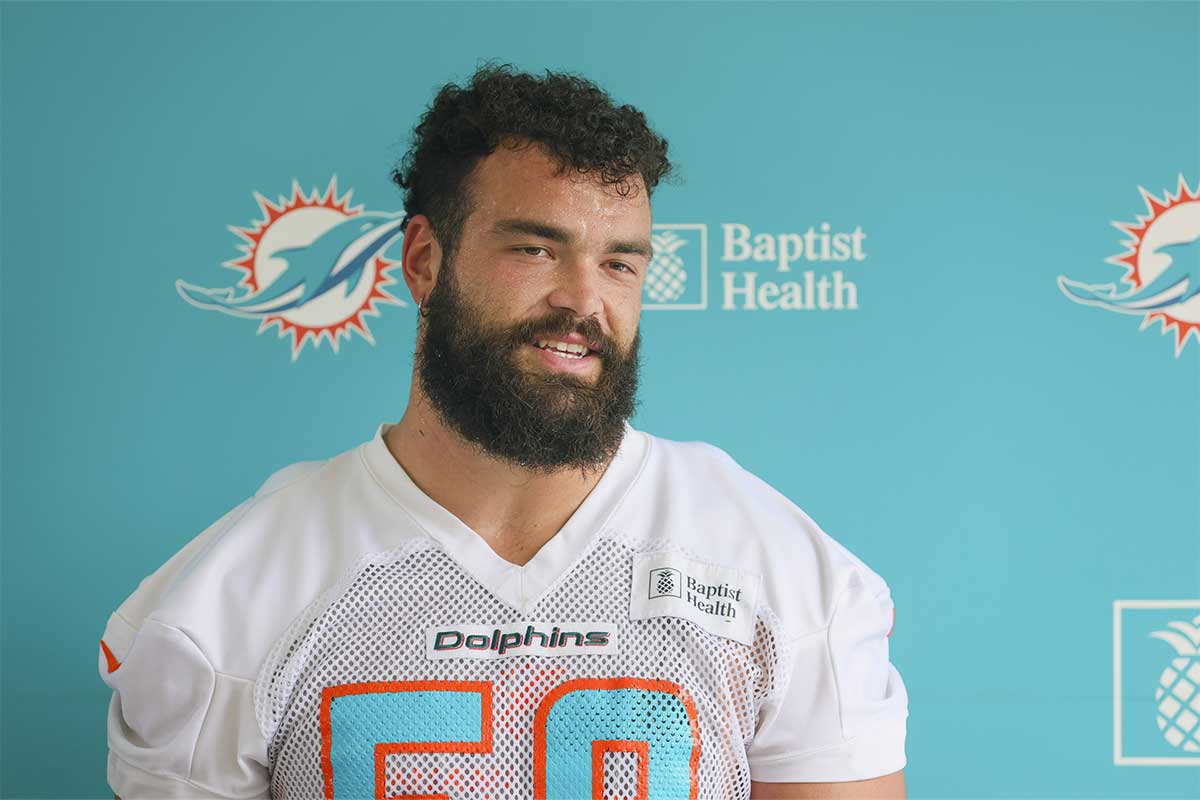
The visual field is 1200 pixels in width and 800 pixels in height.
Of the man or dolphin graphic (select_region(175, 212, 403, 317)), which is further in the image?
dolphin graphic (select_region(175, 212, 403, 317))

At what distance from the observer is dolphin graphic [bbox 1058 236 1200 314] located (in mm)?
1581

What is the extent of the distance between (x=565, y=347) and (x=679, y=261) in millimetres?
482

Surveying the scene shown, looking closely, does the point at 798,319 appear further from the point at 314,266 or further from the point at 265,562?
the point at 265,562

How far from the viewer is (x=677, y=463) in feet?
4.09

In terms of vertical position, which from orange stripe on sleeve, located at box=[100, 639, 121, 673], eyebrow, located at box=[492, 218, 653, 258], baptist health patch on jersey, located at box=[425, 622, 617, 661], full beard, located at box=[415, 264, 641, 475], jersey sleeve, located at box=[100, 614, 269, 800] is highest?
eyebrow, located at box=[492, 218, 653, 258]

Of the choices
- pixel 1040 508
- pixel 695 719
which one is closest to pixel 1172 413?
pixel 1040 508

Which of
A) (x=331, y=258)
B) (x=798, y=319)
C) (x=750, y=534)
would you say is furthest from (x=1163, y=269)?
(x=331, y=258)

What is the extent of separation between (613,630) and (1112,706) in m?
0.85

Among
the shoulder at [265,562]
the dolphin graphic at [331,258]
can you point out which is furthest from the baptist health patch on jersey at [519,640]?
the dolphin graphic at [331,258]

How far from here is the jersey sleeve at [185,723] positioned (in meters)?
1.09

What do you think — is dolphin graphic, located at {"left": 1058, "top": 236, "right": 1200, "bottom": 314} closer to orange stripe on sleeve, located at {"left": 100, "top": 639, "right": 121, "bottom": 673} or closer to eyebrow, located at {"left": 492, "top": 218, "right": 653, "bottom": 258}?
eyebrow, located at {"left": 492, "top": 218, "right": 653, "bottom": 258}

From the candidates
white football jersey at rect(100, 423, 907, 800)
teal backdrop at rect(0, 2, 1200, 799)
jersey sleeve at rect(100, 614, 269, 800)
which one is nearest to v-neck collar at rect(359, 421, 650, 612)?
white football jersey at rect(100, 423, 907, 800)

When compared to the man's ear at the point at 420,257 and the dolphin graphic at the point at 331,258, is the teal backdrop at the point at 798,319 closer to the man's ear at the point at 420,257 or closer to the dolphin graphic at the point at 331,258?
the dolphin graphic at the point at 331,258

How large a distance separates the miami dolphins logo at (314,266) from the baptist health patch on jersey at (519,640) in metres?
0.60
